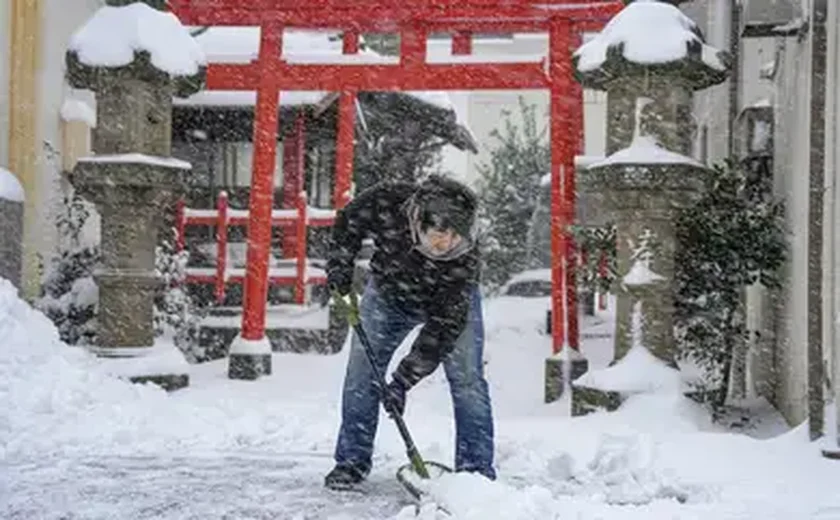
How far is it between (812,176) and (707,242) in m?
1.89

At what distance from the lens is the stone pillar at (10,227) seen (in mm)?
9125

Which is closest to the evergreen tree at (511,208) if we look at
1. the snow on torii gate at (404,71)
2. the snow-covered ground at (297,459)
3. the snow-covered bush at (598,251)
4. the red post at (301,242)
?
the red post at (301,242)

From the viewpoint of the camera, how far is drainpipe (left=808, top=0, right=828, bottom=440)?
19.3 feet

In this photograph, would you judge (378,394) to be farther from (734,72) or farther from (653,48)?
(734,72)

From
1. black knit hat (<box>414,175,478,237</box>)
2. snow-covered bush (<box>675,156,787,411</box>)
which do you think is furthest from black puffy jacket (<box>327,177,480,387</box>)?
snow-covered bush (<box>675,156,787,411</box>)

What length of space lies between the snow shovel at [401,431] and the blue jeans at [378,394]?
6 centimetres

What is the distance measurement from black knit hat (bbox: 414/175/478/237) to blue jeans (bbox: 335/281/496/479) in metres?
0.45

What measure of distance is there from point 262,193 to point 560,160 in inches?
111

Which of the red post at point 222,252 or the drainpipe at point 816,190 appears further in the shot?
the red post at point 222,252

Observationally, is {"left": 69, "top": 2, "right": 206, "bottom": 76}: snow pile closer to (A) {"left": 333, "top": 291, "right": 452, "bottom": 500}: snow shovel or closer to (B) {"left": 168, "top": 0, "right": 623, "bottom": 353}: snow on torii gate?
(B) {"left": 168, "top": 0, "right": 623, "bottom": 353}: snow on torii gate

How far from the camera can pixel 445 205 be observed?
424cm

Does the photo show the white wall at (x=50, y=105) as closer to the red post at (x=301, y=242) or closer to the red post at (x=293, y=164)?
the red post at (x=301, y=242)

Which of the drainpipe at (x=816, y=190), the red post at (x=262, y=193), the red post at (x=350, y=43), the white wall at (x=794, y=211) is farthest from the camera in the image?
the red post at (x=350, y=43)

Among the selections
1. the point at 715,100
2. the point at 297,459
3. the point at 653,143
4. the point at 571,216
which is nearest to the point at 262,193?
the point at 571,216
